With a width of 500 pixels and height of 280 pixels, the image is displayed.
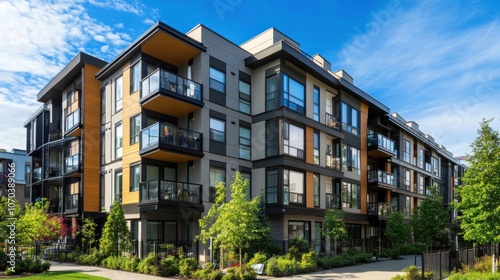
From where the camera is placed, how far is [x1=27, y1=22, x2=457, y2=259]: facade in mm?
22141

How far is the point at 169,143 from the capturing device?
69.9ft

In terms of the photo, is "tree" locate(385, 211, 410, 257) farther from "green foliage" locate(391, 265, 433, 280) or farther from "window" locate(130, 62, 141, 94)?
"window" locate(130, 62, 141, 94)

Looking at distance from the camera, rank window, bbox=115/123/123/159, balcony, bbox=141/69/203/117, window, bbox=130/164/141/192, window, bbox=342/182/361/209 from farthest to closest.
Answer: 1. window, bbox=342/182/361/209
2. window, bbox=115/123/123/159
3. window, bbox=130/164/141/192
4. balcony, bbox=141/69/203/117

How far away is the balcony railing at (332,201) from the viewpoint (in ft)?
90.8

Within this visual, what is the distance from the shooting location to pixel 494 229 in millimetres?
17375

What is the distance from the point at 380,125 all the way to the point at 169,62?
2202 centimetres

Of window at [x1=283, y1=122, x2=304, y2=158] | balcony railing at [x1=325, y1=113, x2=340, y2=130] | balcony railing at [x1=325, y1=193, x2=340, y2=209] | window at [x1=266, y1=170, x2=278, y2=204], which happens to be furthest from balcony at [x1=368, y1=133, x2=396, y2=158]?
window at [x1=266, y1=170, x2=278, y2=204]

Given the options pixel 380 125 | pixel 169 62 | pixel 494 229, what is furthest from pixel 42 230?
pixel 380 125

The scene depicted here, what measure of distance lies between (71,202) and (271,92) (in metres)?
16.3

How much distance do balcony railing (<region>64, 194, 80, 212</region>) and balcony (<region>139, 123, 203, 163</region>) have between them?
8.48 metres

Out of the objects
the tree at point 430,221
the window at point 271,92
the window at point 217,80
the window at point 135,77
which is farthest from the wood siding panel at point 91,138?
the tree at point 430,221

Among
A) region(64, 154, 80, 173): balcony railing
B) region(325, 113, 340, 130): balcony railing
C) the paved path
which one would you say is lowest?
the paved path

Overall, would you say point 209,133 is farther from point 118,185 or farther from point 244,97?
point 118,185

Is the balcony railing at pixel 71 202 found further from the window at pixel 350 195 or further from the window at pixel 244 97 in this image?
the window at pixel 350 195
